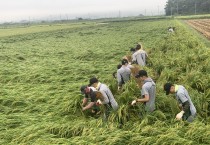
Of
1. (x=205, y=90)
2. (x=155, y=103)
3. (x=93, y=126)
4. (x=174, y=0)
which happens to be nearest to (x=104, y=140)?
(x=93, y=126)

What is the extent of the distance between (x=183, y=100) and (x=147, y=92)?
93cm

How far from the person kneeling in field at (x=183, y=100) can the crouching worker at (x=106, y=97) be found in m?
1.58

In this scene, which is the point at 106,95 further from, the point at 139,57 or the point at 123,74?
the point at 139,57

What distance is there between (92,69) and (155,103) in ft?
23.0

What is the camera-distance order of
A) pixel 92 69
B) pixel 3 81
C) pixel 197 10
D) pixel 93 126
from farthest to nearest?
pixel 197 10, pixel 92 69, pixel 3 81, pixel 93 126

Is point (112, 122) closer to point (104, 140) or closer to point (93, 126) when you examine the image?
point (93, 126)

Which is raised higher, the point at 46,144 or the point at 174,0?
the point at 174,0

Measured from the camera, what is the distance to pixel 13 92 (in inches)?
449

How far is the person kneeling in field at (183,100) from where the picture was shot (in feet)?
23.6

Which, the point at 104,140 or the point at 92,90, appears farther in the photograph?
the point at 92,90

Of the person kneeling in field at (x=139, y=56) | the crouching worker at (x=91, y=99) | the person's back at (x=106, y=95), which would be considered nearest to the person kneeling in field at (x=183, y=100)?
the person's back at (x=106, y=95)

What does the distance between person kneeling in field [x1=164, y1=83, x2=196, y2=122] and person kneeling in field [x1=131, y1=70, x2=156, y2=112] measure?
0.66 meters

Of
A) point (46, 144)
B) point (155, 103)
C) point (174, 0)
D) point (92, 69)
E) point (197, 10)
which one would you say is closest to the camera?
point (46, 144)

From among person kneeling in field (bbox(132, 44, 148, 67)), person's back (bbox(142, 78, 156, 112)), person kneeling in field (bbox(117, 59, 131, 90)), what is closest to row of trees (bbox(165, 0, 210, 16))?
person kneeling in field (bbox(132, 44, 148, 67))
